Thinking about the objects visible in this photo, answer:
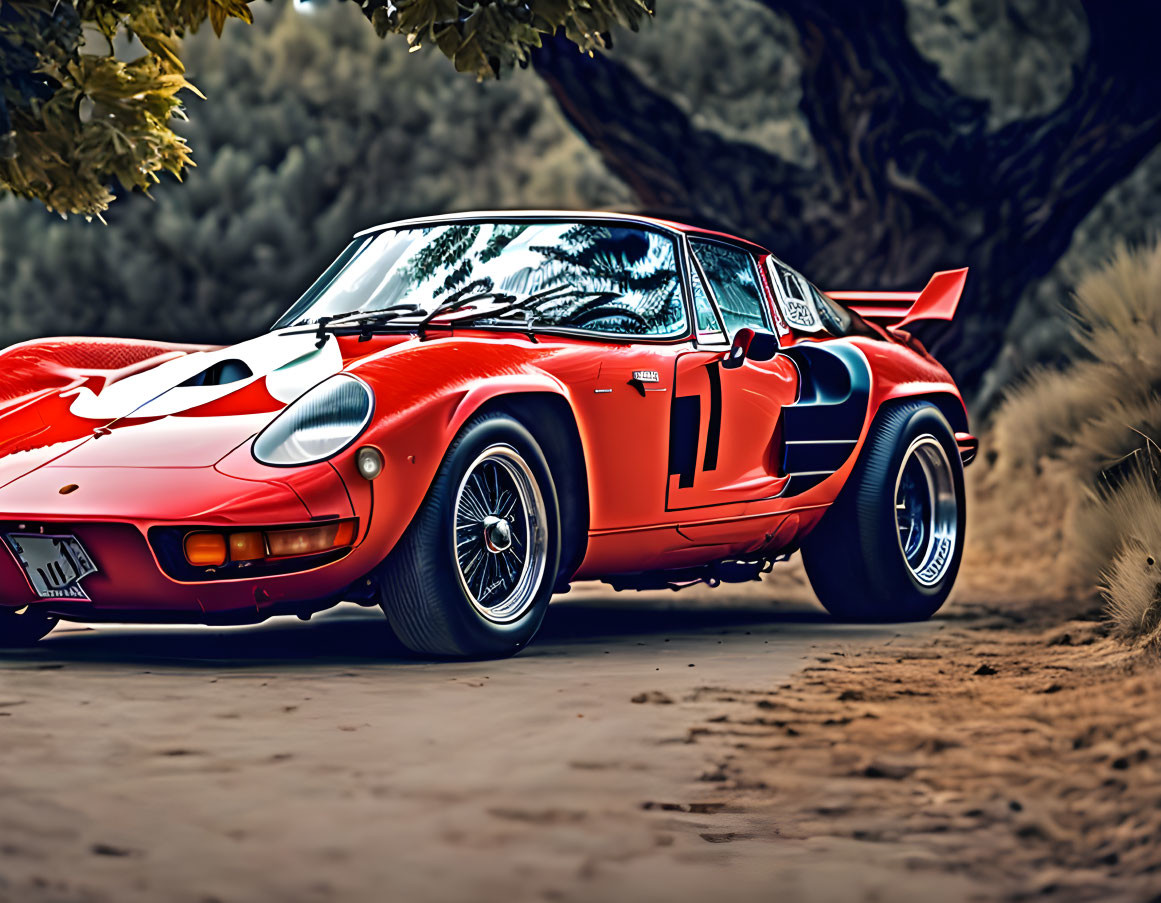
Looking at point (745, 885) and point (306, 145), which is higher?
point (306, 145)

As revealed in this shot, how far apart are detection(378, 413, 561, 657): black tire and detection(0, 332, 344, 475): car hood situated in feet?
1.81

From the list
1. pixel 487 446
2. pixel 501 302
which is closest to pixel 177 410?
pixel 487 446

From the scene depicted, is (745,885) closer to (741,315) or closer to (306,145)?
(741,315)

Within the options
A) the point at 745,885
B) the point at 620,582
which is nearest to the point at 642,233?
the point at 620,582

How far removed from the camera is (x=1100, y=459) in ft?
25.9

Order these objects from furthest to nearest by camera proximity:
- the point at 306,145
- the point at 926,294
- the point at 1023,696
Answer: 1. the point at 306,145
2. the point at 926,294
3. the point at 1023,696

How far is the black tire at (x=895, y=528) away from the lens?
22.8 feet

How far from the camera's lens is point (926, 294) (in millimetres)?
7812

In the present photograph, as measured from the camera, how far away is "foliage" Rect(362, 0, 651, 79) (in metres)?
7.77

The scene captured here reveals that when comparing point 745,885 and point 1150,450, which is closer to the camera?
point 745,885

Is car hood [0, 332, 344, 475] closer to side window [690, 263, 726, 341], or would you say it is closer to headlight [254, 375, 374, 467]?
headlight [254, 375, 374, 467]

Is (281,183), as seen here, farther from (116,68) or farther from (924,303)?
(924,303)

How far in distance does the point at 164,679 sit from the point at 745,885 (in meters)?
2.61

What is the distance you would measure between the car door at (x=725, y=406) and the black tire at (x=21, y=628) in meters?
2.32
